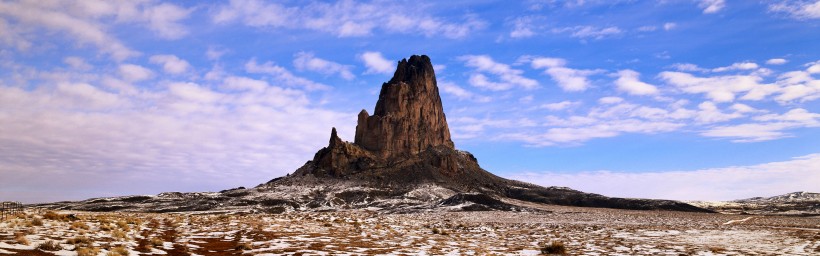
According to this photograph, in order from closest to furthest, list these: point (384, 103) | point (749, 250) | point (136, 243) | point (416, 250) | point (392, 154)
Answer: point (136, 243) → point (416, 250) → point (749, 250) → point (392, 154) → point (384, 103)

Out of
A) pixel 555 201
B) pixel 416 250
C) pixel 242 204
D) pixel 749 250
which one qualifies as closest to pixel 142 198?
pixel 242 204

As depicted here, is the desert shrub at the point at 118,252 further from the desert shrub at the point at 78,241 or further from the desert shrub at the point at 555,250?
the desert shrub at the point at 555,250

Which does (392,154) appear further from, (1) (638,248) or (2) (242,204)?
(1) (638,248)

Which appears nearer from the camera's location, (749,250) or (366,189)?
(749,250)

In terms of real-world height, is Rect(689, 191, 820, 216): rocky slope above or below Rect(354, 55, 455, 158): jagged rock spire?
below

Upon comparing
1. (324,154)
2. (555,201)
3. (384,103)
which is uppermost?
(384,103)

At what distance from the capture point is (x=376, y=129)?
472ft

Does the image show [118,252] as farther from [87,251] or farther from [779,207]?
[779,207]

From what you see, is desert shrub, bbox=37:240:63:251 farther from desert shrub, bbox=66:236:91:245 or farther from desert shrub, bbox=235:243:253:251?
desert shrub, bbox=235:243:253:251

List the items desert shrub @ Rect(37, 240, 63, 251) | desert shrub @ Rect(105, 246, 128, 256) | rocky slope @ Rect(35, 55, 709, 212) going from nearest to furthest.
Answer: desert shrub @ Rect(105, 246, 128, 256), desert shrub @ Rect(37, 240, 63, 251), rocky slope @ Rect(35, 55, 709, 212)

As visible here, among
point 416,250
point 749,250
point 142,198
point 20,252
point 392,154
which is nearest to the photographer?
point 20,252

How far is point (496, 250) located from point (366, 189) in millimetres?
93031

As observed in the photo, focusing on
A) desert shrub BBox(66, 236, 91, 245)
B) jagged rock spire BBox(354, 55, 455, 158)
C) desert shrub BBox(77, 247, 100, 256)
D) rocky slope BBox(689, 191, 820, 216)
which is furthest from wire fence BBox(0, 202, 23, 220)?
jagged rock spire BBox(354, 55, 455, 158)

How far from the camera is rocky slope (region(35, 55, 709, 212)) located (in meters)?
90.6
